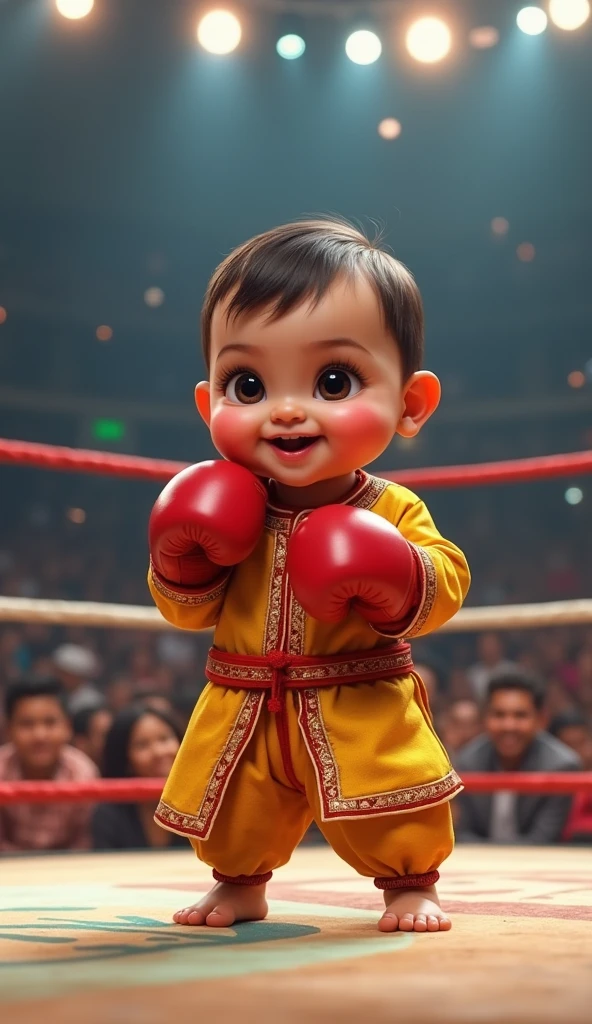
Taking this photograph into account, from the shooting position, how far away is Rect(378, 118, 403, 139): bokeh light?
6500 millimetres

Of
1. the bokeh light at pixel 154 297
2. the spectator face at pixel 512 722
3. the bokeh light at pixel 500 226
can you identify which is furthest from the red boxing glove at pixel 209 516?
the bokeh light at pixel 154 297

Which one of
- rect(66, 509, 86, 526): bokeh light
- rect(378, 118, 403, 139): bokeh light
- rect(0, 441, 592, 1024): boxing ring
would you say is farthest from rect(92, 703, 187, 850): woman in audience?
rect(378, 118, 403, 139): bokeh light

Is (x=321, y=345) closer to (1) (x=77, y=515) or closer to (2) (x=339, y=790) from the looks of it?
(2) (x=339, y=790)

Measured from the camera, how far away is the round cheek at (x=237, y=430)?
3.01ft

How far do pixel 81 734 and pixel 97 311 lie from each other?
474 cm

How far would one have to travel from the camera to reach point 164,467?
5.16ft

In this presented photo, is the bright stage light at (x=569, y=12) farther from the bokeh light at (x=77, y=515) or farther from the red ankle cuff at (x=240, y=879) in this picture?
the red ankle cuff at (x=240, y=879)

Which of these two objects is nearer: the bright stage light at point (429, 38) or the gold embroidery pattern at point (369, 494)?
the gold embroidery pattern at point (369, 494)

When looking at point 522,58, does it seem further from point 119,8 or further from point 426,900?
point 426,900

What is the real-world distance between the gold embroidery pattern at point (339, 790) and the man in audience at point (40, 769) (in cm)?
159

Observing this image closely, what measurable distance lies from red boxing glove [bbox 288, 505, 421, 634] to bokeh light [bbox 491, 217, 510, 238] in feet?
22.2

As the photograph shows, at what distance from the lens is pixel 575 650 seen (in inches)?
224

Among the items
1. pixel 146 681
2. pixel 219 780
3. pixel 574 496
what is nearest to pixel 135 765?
pixel 219 780

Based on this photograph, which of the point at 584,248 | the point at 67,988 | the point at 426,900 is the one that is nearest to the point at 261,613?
the point at 426,900
